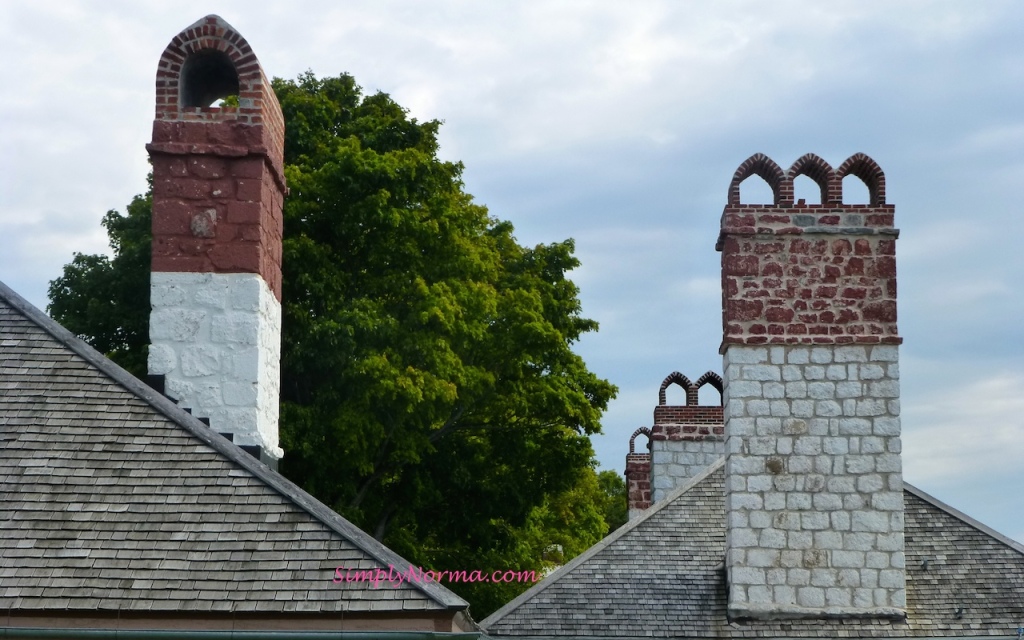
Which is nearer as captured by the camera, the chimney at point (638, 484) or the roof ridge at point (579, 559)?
the roof ridge at point (579, 559)

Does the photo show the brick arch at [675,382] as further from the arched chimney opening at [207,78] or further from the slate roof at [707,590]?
the arched chimney opening at [207,78]

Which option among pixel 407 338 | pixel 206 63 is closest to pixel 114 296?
pixel 407 338

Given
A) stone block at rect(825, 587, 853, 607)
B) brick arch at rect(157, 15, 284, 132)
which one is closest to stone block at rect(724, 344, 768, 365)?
stone block at rect(825, 587, 853, 607)

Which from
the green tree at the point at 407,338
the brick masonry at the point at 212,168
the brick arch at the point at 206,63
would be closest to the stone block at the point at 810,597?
the brick masonry at the point at 212,168

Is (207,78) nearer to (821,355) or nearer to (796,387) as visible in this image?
(796,387)

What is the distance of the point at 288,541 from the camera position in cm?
732

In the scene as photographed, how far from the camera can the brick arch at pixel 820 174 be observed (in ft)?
39.1

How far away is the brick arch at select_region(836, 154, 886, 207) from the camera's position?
11906mm

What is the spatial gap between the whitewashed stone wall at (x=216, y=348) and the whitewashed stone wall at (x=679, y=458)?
9.31 m

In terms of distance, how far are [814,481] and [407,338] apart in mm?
8311

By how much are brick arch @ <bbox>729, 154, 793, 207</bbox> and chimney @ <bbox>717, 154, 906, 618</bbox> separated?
13 millimetres

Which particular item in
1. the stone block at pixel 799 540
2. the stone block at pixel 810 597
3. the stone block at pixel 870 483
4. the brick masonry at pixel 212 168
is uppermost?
the brick masonry at pixel 212 168

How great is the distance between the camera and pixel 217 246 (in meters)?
8.98

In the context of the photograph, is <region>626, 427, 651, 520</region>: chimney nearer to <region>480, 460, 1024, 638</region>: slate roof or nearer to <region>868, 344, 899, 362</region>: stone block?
<region>480, 460, 1024, 638</region>: slate roof
